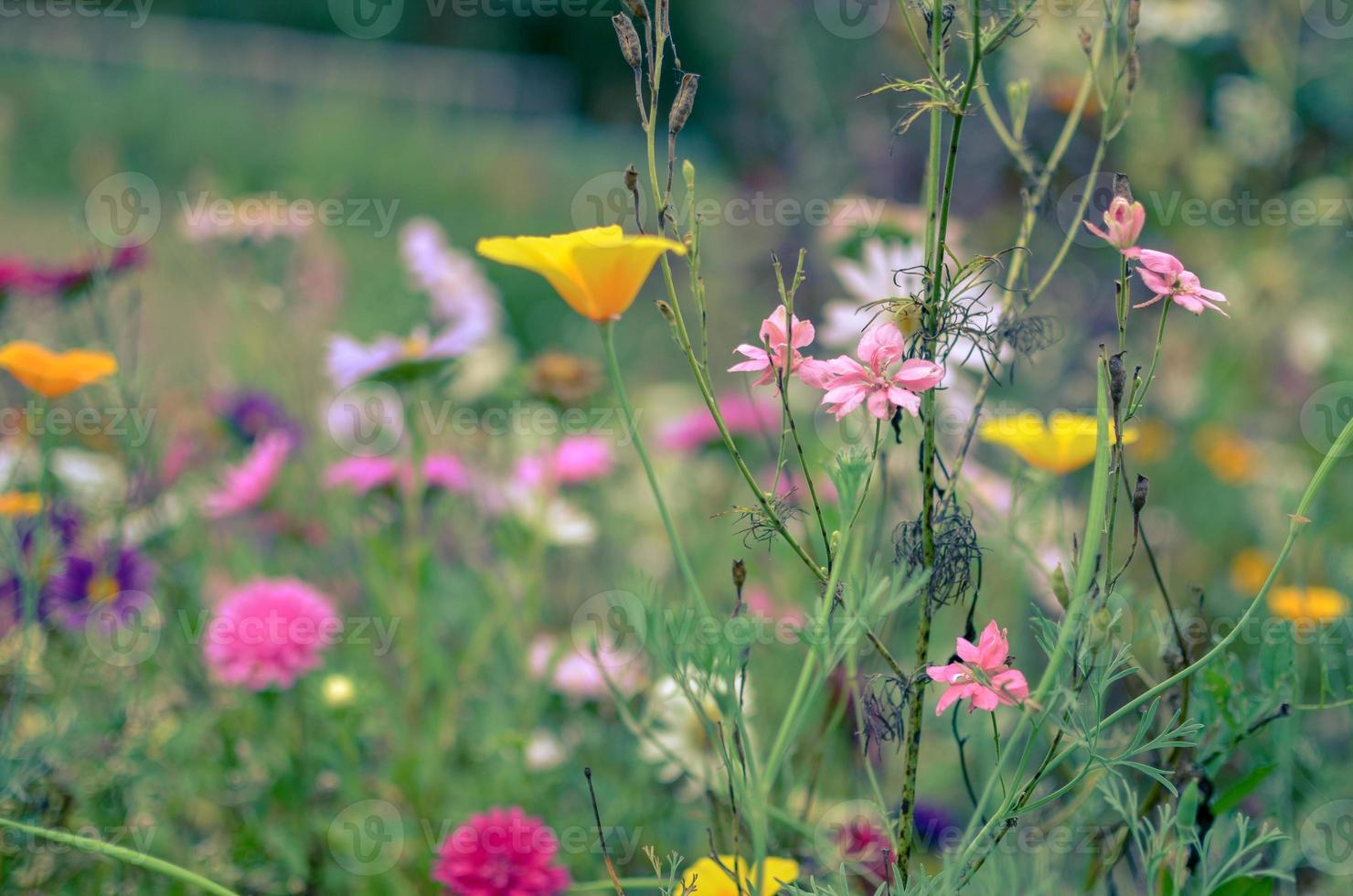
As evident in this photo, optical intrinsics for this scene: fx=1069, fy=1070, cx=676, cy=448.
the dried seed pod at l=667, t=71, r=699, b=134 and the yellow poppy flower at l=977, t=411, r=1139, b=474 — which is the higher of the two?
the dried seed pod at l=667, t=71, r=699, b=134

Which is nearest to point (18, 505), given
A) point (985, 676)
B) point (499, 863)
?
point (499, 863)

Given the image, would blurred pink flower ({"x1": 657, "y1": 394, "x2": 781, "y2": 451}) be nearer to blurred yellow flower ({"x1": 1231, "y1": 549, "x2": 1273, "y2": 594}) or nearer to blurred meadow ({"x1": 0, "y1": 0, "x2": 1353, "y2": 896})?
blurred meadow ({"x1": 0, "y1": 0, "x2": 1353, "y2": 896})

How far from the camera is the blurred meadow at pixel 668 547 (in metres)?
0.57

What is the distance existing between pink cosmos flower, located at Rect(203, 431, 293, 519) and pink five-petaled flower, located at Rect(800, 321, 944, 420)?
65 cm

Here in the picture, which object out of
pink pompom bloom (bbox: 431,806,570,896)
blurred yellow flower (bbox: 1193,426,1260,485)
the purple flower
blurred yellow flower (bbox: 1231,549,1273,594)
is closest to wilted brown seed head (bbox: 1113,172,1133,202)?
pink pompom bloom (bbox: 431,806,570,896)

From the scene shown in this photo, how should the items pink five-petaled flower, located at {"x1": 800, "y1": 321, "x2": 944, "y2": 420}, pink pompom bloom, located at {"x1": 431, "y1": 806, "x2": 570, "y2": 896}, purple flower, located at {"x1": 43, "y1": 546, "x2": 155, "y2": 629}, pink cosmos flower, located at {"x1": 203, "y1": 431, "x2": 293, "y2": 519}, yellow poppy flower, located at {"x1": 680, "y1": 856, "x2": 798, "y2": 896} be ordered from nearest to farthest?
pink five-petaled flower, located at {"x1": 800, "y1": 321, "x2": 944, "y2": 420}
yellow poppy flower, located at {"x1": 680, "y1": 856, "x2": 798, "y2": 896}
pink pompom bloom, located at {"x1": 431, "y1": 806, "x2": 570, "y2": 896}
purple flower, located at {"x1": 43, "y1": 546, "x2": 155, "y2": 629}
pink cosmos flower, located at {"x1": 203, "y1": 431, "x2": 293, "y2": 519}

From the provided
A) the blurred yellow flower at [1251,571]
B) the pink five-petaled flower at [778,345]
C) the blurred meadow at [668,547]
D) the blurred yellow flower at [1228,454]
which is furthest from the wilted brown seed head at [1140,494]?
the blurred yellow flower at [1228,454]

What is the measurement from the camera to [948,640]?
1.10 m

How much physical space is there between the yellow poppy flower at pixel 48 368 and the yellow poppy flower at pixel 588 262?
31cm

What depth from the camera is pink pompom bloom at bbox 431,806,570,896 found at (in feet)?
2.04

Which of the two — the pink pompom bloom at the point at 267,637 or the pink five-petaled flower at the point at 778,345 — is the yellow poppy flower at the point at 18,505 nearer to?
the pink pompom bloom at the point at 267,637

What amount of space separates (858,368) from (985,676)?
0.13m

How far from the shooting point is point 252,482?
938 millimetres

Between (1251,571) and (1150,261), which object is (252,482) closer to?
(1150,261)
